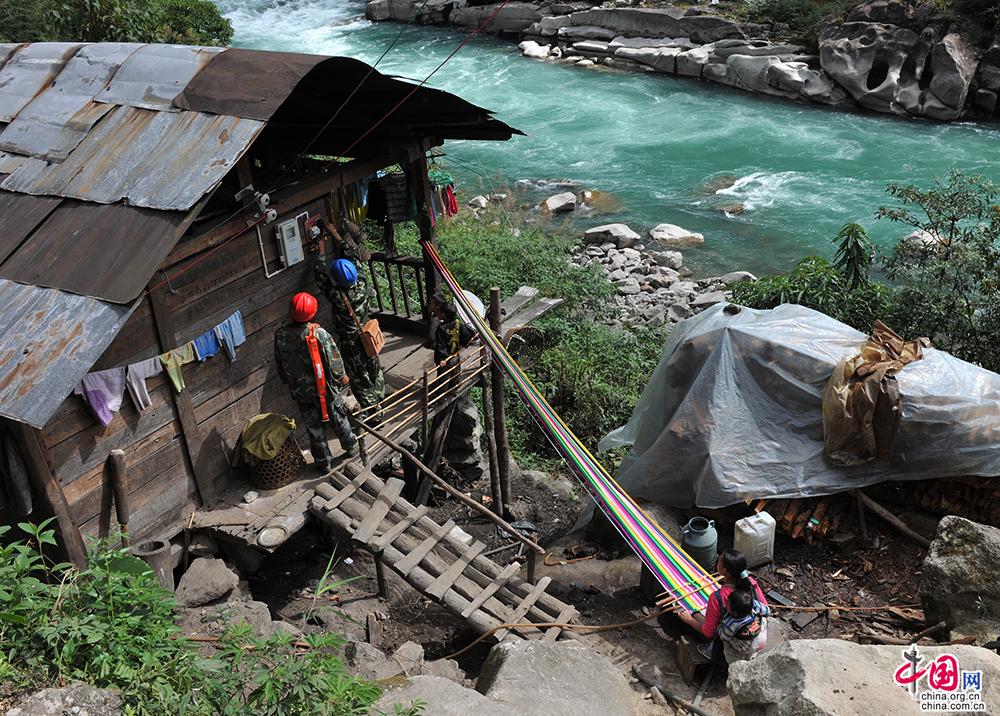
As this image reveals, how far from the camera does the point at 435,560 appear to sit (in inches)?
253

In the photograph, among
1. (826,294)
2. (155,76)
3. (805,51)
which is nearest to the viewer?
(155,76)

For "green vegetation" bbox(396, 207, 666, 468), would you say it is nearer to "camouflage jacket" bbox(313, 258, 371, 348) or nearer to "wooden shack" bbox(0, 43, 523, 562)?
"camouflage jacket" bbox(313, 258, 371, 348)

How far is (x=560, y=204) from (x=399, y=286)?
5.28m

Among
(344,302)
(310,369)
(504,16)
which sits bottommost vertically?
(504,16)

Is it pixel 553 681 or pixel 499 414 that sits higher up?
pixel 553 681

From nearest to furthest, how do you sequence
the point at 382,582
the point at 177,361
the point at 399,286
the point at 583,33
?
the point at 177,361 < the point at 382,582 < the point at 399,286 < the point at 583,33

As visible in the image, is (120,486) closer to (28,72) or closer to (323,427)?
(323,427)

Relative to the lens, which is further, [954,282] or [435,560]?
[954,282]

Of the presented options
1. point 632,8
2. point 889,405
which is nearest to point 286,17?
point 632,8

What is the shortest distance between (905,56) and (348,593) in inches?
723

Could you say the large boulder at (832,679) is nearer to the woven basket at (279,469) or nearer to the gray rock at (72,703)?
the gray rock at (72,703)

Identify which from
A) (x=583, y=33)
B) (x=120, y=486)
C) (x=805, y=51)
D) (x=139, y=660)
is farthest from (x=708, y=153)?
(x=139, y=660)

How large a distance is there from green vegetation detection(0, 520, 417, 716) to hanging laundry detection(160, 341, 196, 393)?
203cm

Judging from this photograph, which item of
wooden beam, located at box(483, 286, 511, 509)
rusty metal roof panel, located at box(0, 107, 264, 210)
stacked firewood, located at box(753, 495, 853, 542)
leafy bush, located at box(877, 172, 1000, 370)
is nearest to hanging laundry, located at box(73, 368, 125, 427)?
rusty metal roof panel, located at box(0, 107, 264, 210)
